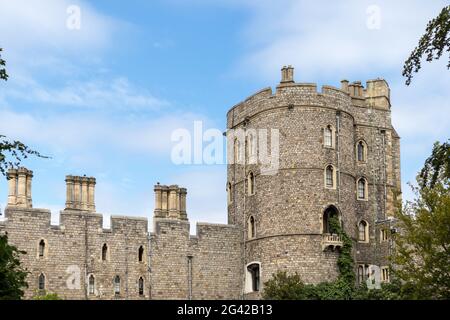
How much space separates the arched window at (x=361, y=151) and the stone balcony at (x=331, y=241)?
18.7ft

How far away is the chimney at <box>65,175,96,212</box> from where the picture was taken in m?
41.2

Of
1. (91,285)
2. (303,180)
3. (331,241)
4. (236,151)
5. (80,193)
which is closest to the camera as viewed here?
(91,285)

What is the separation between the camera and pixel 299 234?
40281 millimetres

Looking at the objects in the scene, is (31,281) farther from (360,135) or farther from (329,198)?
(360,135)

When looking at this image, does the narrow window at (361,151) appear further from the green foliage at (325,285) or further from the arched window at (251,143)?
the arched window at (251,143)

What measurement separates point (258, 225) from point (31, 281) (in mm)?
10794

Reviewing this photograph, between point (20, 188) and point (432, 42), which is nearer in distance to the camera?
point (432, 42)

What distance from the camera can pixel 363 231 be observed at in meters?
43.4

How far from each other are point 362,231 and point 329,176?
3.77 m

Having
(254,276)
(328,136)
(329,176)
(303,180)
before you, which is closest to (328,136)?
(328,136)

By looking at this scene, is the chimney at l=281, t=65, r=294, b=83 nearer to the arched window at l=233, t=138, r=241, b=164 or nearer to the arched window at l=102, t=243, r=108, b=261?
the arched window at l=233, t=138, r=241, b=164

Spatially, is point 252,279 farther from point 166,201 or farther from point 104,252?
→ point 104,252

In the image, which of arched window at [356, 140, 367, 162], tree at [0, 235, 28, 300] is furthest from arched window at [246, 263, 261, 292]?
tree at [0, 235, 28, 300]

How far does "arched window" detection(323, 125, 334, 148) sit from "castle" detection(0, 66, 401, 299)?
6 centimetres
